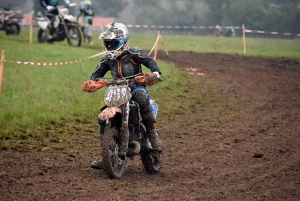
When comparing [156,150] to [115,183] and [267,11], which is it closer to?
[115,183]

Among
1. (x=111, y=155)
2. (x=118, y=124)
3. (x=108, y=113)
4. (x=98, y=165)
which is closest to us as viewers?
(x=108, y=113)

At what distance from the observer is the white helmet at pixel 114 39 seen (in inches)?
302

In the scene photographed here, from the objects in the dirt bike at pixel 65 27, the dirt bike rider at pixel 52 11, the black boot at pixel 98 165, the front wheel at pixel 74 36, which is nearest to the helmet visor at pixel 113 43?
the black boot at pixel 98 165

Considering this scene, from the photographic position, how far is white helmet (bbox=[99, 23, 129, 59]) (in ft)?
25.2

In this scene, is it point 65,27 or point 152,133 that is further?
point 65,27

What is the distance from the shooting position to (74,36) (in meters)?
28.1

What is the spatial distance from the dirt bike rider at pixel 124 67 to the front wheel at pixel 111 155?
0.35 ft

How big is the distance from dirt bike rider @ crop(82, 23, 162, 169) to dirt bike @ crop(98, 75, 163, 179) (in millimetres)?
102

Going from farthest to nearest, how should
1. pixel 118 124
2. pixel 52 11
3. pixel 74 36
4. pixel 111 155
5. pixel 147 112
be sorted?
1. pixel 74 36
2. pixel 52 11
3. pixel 147 112
4. pixel 118 124
5. pixel 111 155

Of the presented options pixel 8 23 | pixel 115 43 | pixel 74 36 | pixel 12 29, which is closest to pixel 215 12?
pixel 12 29

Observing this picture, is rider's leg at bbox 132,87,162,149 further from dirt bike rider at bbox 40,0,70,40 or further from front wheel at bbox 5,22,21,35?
front wheel at bbox 5,22,21,35

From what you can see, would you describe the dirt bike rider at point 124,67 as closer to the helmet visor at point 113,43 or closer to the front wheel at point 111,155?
the helmet visor at point 113,43

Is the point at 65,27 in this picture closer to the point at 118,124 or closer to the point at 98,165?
the point at 98,165

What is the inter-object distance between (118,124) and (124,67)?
776mm
